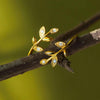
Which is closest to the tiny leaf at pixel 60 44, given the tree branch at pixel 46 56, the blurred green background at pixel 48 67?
the tree branch at pixel 46 56

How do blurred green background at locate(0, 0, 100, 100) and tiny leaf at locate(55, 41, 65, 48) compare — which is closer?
tiny leaf at locate(55, 41, 65, 48)

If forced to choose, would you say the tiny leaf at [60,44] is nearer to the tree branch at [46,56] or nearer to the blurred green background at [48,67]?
the tree branch at [46,56]

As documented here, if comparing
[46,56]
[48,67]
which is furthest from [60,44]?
[48,67]

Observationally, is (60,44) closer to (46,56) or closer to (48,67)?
(46,56)

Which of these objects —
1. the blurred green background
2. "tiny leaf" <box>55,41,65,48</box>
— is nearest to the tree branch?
"tiny leaf" <box>55,41,65,48</box>

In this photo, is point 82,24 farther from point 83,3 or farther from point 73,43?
point 83,3

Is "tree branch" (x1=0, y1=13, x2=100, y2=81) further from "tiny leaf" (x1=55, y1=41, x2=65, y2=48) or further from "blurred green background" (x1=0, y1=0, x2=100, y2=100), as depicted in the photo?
"blurred green background" (x1=0, y1=0, x2=100, y2=100)

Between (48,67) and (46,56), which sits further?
(48,67)

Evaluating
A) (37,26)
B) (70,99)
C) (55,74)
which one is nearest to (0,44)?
(37,26)
